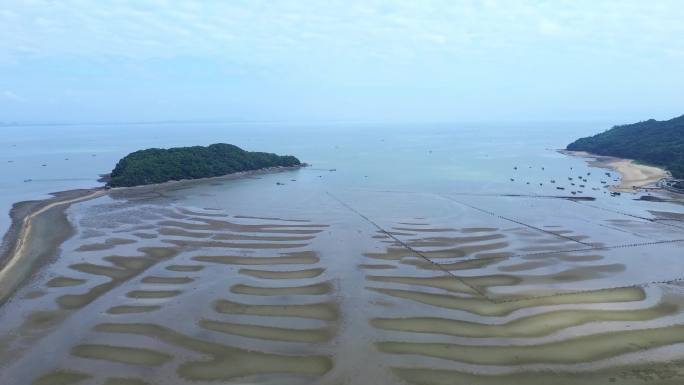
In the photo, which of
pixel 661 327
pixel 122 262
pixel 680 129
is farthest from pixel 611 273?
pixel 680 129

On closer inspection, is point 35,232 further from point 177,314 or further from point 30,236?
point 177,314

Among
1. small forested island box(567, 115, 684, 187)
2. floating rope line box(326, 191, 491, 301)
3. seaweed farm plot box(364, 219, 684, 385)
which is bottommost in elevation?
seaweed farm plot box(364, 219, 684, 385)

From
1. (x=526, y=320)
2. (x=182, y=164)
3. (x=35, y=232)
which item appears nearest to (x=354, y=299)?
(x=526, y=320)

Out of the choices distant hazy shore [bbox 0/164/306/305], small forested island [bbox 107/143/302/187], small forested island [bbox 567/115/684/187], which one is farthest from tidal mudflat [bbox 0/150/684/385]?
small forested island [bbox 567/115/684/187]

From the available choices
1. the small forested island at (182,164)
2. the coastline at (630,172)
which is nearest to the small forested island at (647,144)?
the coastline at (630,172)

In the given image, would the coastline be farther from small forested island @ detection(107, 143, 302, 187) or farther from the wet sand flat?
small forested island @ detection(107, 143, 302, 187)

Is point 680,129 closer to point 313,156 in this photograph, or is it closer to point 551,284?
point 313,156

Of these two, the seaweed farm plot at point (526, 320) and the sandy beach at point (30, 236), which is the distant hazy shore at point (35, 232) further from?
the seaweed farm plot at point (526, 320)
